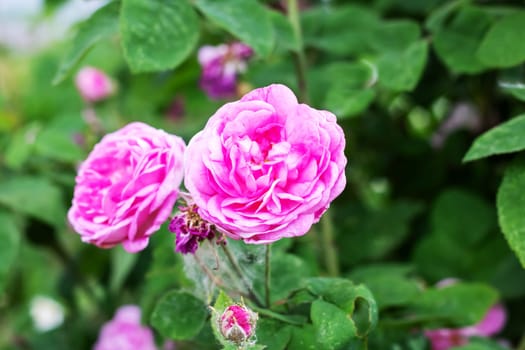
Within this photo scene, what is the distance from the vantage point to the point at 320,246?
1.35m

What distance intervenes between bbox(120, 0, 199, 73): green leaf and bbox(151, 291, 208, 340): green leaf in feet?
0.92

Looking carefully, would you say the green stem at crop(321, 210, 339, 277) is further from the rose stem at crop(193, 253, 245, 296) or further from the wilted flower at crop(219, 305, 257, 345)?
the wilted flower at crop(219, 305, 257, 345)

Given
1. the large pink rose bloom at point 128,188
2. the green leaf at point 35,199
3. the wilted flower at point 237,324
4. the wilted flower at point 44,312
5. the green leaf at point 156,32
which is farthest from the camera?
the wilted flower at point 44,312

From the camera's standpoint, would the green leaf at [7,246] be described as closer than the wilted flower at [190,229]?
No

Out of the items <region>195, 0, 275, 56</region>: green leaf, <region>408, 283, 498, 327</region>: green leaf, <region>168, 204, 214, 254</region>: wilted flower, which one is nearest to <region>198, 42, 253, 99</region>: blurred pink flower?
<region>195, 0, 275, 56</region>: green leaf

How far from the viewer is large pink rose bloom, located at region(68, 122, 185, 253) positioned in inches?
30.8

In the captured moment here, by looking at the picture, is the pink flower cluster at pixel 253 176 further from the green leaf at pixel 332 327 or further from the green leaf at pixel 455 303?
the green leaf at pixel 455 303

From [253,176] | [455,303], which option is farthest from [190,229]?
[455,303]

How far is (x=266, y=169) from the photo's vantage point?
2.35 ft

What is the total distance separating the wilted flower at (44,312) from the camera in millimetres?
1820

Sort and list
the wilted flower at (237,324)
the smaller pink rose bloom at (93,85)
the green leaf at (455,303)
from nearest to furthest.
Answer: the wilted flower at (237,324) → the green leaf at (455,303) → the smaller pink rose bloom at (93,85)

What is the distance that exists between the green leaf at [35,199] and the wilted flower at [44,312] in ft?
1.50

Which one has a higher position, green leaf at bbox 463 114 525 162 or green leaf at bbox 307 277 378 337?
green leaf at bbox 463 114 525 162

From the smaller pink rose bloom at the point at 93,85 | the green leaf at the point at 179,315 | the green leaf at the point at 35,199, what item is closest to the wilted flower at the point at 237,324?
the green leaf at the point at 179,315
